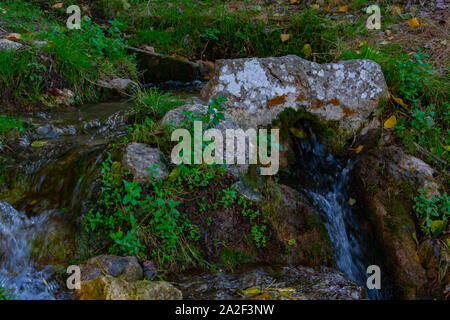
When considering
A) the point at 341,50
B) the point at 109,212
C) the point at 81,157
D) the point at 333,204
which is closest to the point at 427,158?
the point at 333,204

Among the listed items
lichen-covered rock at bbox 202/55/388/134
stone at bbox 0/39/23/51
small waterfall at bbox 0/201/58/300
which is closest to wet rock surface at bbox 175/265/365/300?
small waterfall at bbox 0/201/58/300

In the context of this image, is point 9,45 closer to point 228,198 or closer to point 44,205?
point 44,205

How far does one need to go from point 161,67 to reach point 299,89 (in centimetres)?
224

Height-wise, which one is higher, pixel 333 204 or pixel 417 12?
pixel 417 12

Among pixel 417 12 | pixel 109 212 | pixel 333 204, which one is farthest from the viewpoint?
pixel 417 12

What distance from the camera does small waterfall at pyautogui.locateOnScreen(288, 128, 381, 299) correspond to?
3160 millimetres

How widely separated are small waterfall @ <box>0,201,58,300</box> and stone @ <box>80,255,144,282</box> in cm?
25

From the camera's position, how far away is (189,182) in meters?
2.72

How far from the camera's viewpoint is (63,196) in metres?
2.82

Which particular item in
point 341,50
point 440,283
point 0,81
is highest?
point 341,50

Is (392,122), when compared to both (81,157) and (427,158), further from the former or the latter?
(81,157)

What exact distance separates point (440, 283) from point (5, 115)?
14.0ft

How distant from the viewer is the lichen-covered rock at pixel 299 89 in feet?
11.5

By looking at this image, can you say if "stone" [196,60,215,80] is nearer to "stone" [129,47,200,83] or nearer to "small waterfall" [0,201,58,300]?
"stone" [129,47,200,83]
